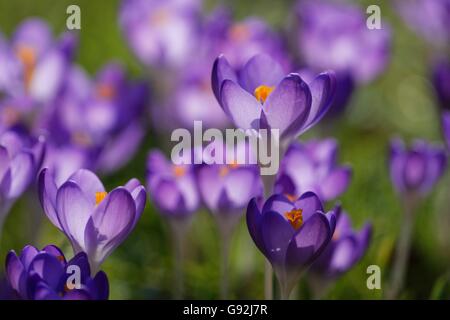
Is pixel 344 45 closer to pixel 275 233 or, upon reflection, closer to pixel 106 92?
pixel 106 92

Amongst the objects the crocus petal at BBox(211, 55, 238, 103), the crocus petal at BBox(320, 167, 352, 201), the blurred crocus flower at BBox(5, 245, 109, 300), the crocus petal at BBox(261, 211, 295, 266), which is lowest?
the blurred crocus flower at BBox(5, 245, 109, 300)

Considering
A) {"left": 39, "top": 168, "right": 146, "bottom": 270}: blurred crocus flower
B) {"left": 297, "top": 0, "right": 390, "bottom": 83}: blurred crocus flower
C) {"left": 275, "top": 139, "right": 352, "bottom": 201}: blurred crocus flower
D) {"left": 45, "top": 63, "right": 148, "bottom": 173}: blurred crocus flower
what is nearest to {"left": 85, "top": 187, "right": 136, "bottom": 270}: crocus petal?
{"left": 39, "top": 168, "right": 146, "bottom": 270}: blurred crocus flower

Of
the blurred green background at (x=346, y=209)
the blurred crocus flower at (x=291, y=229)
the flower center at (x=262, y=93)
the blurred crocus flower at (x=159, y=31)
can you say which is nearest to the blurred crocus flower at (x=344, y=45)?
the blurred green background at (x=346, y=209)

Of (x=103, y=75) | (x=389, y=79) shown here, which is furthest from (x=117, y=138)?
(x=389, y=79)

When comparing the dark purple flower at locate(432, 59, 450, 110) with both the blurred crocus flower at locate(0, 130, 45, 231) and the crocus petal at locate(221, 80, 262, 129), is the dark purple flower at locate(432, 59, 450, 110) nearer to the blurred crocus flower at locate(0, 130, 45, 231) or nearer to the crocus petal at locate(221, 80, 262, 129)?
the crocus petal at locate(221, 80, 262, 129)

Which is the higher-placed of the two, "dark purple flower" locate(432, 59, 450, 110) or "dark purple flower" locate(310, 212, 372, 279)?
"dark purple flower" locate(432, 59, 450, 110)

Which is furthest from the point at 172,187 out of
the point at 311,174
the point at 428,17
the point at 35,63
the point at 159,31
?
the point at 428,17
